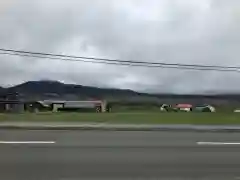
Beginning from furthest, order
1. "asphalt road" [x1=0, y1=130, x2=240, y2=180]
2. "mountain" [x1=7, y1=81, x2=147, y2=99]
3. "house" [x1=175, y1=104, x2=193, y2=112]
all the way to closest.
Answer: "mountain" [x1=7, y1=81, x2=147, y2=99] < "house" [x1=175, y1=104, x2=193, y2=112] < "asphalt road" [x1=0, y1=130, x2=240, y2=180]

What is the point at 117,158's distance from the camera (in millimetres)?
8227

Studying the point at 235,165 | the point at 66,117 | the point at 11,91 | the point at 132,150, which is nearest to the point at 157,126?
the point at 66,117

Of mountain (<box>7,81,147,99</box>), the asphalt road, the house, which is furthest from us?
mountain (<box>7,81,147,99</box>)

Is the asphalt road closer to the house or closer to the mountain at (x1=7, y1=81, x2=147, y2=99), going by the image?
the house

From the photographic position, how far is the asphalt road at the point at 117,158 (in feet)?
22.7

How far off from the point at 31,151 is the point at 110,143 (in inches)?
81.7

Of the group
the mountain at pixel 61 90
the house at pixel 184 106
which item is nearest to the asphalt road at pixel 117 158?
the house at pixel 184 106

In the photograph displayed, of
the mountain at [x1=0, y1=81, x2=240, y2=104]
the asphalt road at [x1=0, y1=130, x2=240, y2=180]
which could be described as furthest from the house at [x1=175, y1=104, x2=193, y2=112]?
the asphalt road at [x1=0, y1=130, x2=240, y2=180]

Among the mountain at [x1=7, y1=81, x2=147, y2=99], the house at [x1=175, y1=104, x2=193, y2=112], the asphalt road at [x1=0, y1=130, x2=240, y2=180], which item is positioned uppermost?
the mountain at [x1=7, y1=81, x2=147, y2=99]

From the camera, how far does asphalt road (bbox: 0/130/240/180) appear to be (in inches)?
273

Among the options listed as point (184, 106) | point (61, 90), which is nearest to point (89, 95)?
point (61, 90)

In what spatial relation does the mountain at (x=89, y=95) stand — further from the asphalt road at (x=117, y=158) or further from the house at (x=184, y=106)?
the asphalt road at (x=117, y=158)

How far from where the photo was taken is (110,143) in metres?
10.3

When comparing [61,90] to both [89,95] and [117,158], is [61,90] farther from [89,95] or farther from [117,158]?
[117,158]
